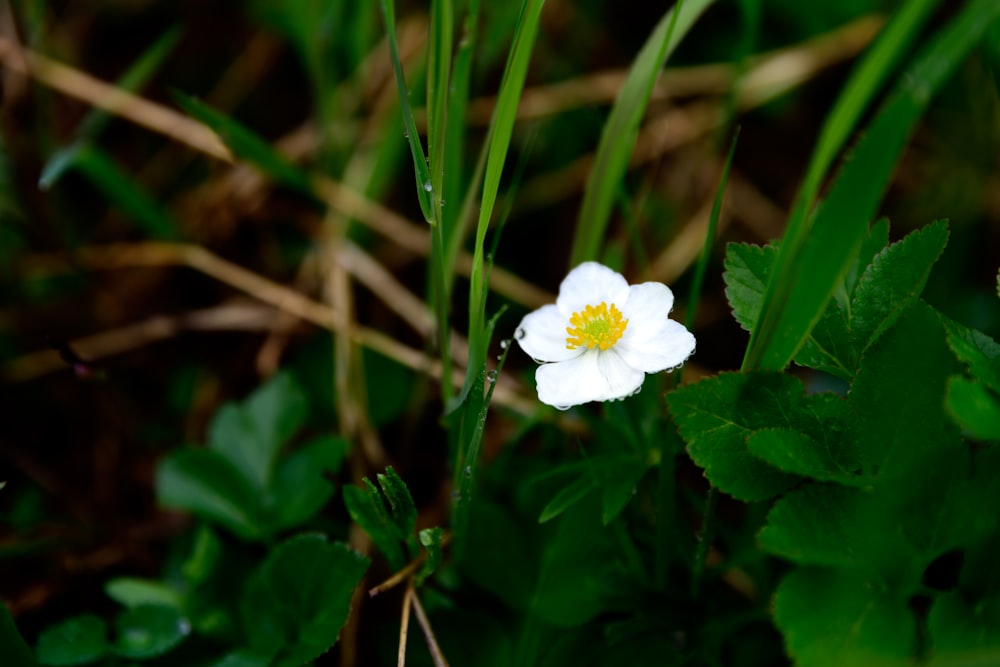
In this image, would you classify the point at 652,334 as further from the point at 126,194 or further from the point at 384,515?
the point at 126,194

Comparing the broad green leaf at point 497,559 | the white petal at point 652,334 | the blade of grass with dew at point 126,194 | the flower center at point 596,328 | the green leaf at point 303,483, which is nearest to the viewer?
the white petal at point 652,334

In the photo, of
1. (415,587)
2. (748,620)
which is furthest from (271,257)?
(748,620)

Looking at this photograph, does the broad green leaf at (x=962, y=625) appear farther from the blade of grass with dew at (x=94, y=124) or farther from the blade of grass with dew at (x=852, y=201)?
the blade of grass with dew at (x=94, y=124)

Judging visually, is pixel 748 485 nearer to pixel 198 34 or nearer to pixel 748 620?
pixel 748 620

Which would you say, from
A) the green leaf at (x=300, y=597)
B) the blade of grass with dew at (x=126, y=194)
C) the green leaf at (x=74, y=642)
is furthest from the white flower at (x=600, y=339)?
the blade of grass with dew at (x=126, y=194)

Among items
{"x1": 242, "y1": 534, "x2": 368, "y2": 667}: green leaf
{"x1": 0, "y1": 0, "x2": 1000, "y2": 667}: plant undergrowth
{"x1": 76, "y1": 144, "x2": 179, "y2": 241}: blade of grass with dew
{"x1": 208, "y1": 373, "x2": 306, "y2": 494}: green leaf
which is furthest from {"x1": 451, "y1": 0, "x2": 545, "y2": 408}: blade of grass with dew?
{"x1": 76, "y1": 144, "x2": 179, "y2": 241}: blade of grass with dew

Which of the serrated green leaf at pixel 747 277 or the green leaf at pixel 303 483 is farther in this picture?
the green leaf at pixel 303 483
